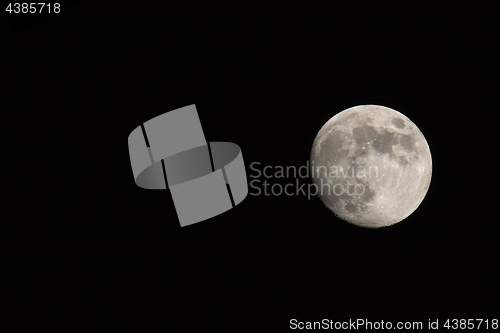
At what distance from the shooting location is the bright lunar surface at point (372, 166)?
7816mm

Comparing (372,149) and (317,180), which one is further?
(317,180)

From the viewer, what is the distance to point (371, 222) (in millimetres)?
8172

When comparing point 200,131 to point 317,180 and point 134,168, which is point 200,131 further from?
point 317,180

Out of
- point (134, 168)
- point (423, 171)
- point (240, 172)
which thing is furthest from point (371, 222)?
point (134, 168)

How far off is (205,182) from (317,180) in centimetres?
191

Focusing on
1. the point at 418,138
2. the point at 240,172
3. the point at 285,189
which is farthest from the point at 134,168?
the point at 418,138

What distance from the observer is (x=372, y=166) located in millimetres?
7777

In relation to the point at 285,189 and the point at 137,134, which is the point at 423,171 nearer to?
the point at 285,189

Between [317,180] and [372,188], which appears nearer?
[372,188]

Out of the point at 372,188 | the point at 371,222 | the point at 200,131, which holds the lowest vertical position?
the point at 371,222

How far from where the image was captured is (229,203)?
28.2ft

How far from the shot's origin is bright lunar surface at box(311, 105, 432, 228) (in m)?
7.82

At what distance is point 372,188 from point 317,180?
38.4 inches

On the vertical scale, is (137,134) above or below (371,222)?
above
